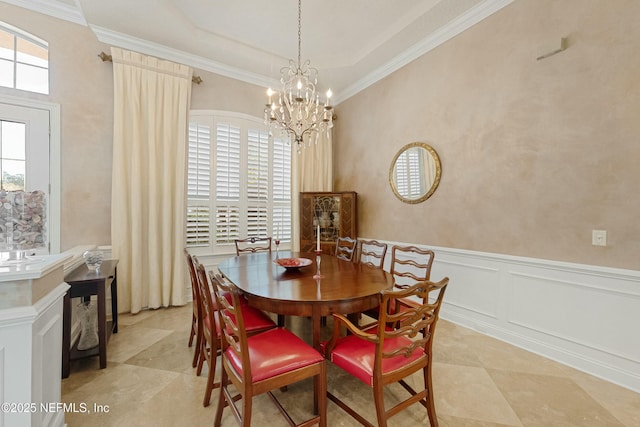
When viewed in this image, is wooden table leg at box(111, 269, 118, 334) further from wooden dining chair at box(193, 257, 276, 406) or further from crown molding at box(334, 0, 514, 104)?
crown molding at box(334, 0, 514, 104)

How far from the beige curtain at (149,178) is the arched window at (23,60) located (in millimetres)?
674

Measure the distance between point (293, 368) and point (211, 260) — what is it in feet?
9.25

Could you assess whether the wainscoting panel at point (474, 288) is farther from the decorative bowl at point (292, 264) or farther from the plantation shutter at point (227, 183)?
the plantation shutter at point (227, 183)

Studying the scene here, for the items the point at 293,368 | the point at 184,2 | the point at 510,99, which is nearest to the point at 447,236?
the point at 510,99

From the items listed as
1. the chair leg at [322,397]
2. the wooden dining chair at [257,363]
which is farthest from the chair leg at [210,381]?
the chair leg at [322,397]

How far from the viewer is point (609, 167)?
2078mm

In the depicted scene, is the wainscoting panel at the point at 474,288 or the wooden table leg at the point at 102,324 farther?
the wainscoting panel at the point at 474,288

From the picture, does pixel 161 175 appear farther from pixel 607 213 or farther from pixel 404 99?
pixel 607 213

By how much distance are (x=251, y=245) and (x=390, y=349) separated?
303 cm

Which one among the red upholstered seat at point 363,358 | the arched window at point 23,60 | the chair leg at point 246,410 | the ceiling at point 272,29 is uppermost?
the ceiling at point 272,29

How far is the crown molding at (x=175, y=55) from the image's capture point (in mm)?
3173

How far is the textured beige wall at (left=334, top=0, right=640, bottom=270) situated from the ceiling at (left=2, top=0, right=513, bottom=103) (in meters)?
0.33

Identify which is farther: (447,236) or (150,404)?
(447,236)

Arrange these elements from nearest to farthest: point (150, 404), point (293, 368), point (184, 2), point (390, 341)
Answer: point (293, 368) → point (390, 341) → point (150, 404) → point (184, 2)
